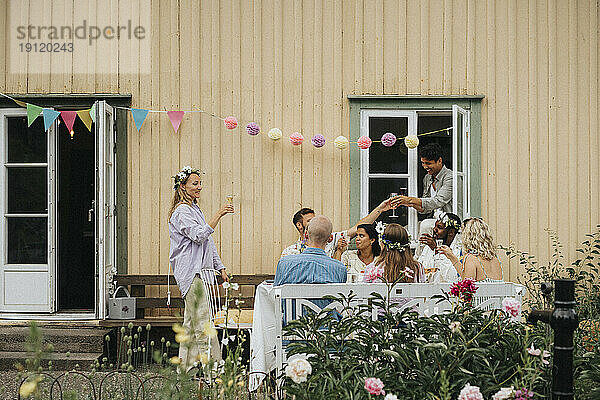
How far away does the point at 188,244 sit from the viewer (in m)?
6.21

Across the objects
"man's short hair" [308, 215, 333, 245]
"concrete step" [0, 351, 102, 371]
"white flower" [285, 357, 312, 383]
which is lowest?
"concrete step" [0, 351, 102, 371]

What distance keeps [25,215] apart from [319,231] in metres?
3.60

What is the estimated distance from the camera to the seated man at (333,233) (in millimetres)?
6611

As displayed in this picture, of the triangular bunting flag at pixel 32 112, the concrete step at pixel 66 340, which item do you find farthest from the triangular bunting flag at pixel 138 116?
the concrete step at pixel 66 340

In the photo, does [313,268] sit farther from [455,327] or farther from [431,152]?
[431,152]

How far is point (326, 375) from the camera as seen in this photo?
109 inches

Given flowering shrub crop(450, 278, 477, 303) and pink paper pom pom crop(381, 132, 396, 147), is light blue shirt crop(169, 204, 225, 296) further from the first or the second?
flowering shrub crop(450, 278, 477, 303)

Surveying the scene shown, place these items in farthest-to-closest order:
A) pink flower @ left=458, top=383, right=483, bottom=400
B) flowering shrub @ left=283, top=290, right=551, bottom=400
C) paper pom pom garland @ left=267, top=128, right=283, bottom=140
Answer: paper pom pom garland @ left=267, top=128, right=283, bottom=140 → flowering shrub @ left=283, top=290, right=551, bottom=400 → pink flower @ left=458, top=383, right=483, bottom=400

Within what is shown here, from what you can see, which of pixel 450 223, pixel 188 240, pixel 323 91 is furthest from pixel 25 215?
pixel 450 223

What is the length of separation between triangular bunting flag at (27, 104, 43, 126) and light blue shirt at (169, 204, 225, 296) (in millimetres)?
1732

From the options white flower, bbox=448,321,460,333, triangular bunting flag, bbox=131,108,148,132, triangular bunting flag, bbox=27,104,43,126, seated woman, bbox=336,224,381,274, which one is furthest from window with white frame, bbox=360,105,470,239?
white flower, bbox=448,321,460,333

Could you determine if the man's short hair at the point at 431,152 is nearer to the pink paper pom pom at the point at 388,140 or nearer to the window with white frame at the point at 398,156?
the window with white frame at the point at 398,156

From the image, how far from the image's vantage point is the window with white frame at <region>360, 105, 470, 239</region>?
709cm

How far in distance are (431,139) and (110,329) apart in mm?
3337
